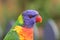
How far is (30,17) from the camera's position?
2.37 m

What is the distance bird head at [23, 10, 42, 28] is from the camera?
7.65 ft

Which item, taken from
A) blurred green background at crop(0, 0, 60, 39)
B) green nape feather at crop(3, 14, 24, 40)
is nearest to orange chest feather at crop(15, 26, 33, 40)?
green nape feather at crop(3, 14, 24, 40)

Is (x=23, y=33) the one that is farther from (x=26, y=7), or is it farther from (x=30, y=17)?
(x=26, y=7)

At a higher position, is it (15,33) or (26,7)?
(26,7)

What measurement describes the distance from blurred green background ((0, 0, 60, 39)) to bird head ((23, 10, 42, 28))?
1951 mm

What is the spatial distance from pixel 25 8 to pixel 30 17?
2.60 metres

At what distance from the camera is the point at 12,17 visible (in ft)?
15.1

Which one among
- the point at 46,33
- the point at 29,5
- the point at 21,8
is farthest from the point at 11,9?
the point at 46,33

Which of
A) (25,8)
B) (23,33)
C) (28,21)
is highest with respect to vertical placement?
(25,8)

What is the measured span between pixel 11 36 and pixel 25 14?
8.7 inches

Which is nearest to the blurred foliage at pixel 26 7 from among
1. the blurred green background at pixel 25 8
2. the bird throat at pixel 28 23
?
the blurred green background at pixel 25 8

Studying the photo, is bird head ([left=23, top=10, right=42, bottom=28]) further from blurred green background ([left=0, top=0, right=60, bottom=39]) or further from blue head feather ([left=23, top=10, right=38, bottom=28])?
blurred green background ([left=0, top=0, right=60, bottom=39])

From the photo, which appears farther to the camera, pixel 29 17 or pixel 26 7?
pixel 26 7

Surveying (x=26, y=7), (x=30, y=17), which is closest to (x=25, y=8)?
(x=26, y=7)
